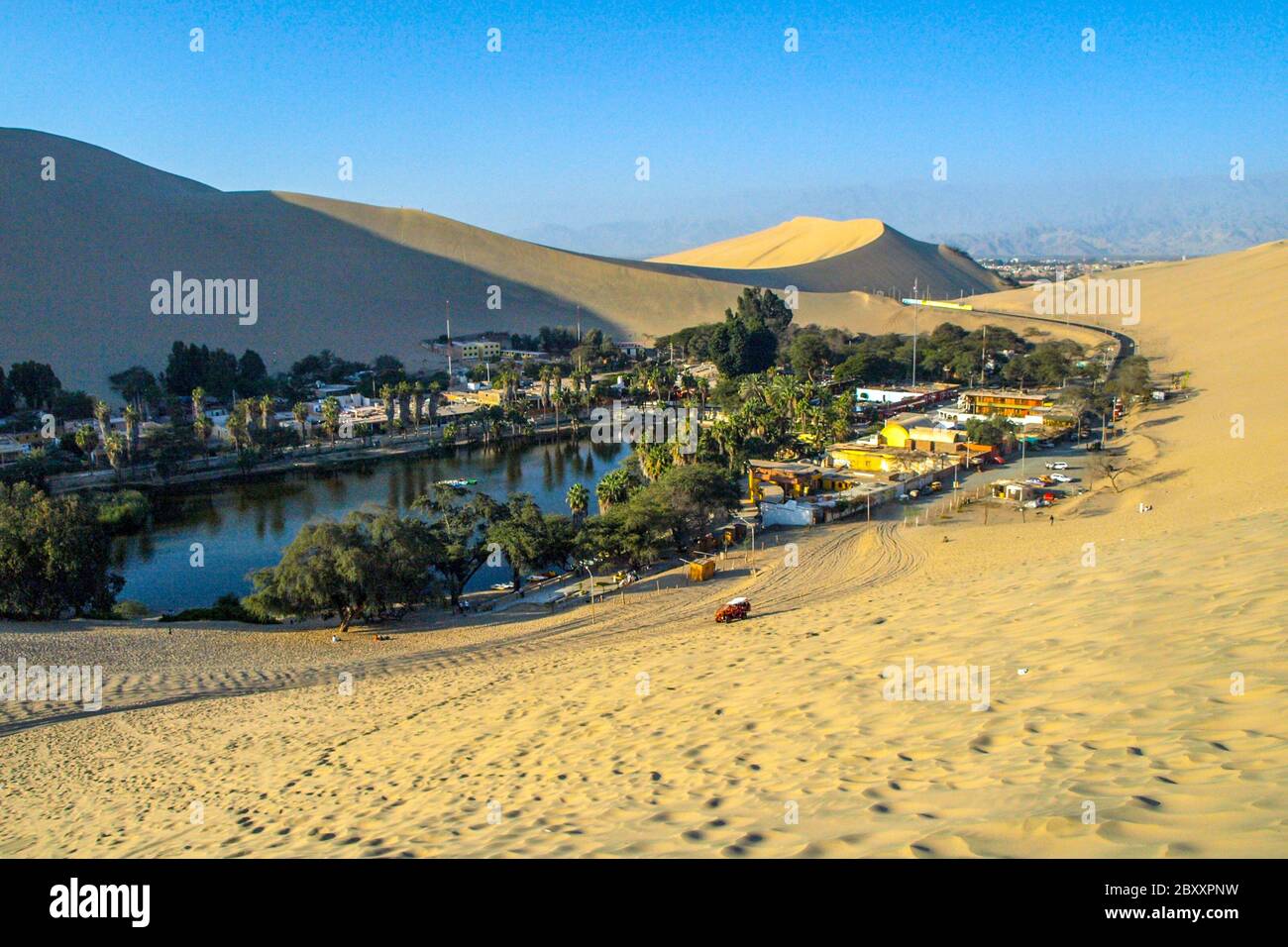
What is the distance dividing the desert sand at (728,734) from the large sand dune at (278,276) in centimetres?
4801

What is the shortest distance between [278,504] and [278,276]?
172ft

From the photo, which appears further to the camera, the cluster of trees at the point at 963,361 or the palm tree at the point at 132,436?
the cluster of trees at the point at 963,361

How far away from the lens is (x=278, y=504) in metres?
30.5

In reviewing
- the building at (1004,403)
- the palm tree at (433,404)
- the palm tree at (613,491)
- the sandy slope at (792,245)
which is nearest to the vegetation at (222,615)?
the palm tree at (613,491)

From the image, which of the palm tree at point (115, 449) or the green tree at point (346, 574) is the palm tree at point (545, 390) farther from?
the green tree at point (346, 574)

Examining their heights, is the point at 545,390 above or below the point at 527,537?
above

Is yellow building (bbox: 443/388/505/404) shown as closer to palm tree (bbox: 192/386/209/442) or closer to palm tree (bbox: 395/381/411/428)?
palm tree (bbox: 395/381/411/428)

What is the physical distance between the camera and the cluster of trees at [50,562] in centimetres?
1659

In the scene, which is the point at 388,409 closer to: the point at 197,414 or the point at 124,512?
the point at 197,414

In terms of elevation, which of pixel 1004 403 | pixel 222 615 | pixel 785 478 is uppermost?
pixel 1004 403

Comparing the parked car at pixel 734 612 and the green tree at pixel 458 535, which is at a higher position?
the green tree at pixel 458 535

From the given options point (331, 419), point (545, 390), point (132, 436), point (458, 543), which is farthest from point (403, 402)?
point (458, 543)
